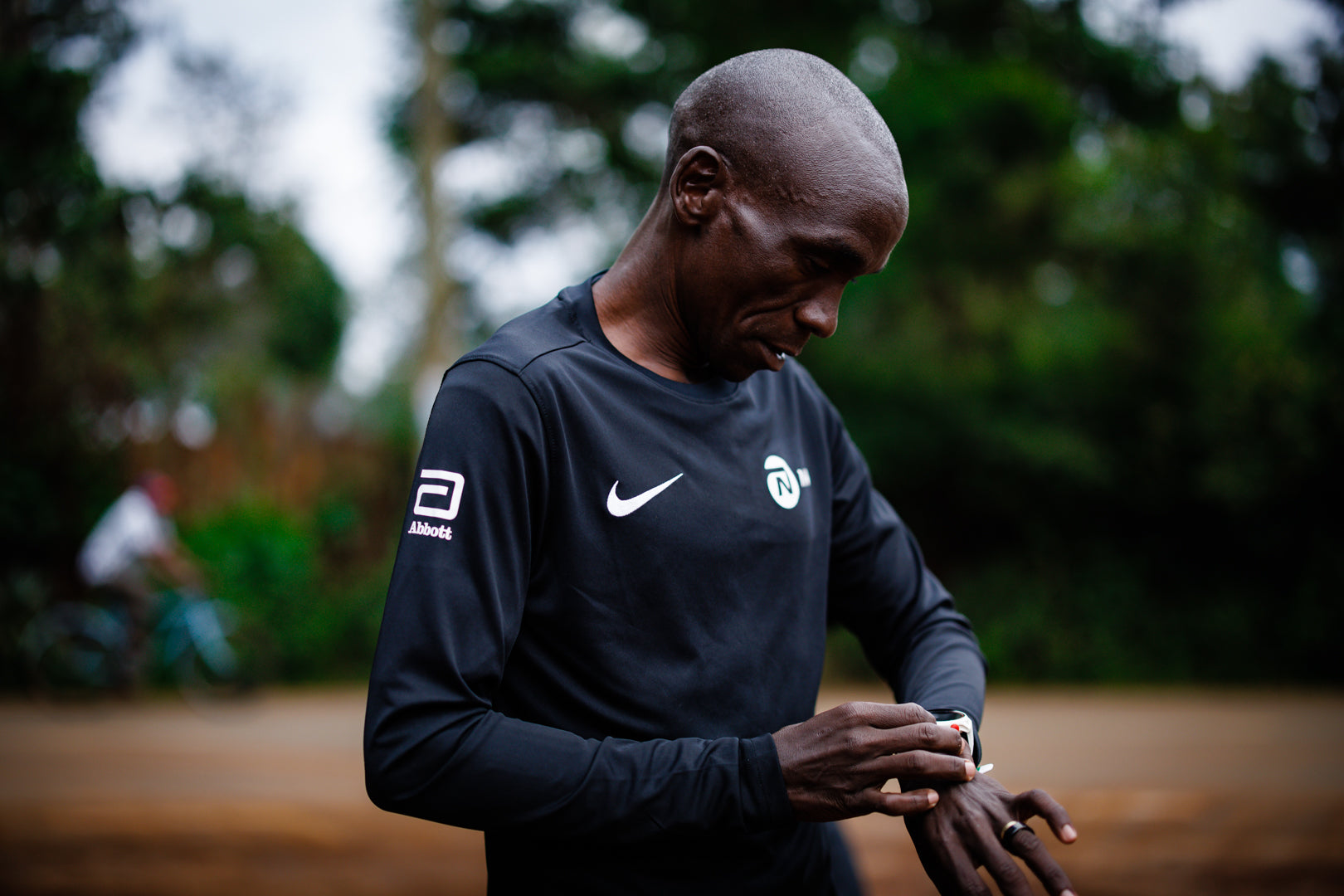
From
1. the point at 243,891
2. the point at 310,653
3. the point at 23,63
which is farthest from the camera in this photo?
the point at 310,653

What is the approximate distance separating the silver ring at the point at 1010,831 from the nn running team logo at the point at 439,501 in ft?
3.04

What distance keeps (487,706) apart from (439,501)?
29 centimetres

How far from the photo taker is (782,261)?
1.57 m

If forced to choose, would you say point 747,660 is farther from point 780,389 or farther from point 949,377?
point 949,377

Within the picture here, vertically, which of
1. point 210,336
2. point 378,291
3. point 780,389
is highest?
point 378,291

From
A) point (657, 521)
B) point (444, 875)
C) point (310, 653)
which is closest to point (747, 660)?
point (657, 521)

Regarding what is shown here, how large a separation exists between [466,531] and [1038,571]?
13.4m

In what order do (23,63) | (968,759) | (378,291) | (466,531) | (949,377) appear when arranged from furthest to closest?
(378,291) → (949,377) → (23,63) → (968,759) → (466,531)

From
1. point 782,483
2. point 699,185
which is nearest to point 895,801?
point 782,483

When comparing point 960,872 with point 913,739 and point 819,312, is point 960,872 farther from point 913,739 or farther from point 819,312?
point 819,312

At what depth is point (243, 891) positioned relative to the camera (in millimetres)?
4762

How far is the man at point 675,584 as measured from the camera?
1384 mm

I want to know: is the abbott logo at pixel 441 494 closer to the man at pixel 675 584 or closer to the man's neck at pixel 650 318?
the man at pixel 675 584

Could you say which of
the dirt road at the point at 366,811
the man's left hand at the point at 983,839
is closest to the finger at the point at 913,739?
the man's left hand at the point at 983,839
